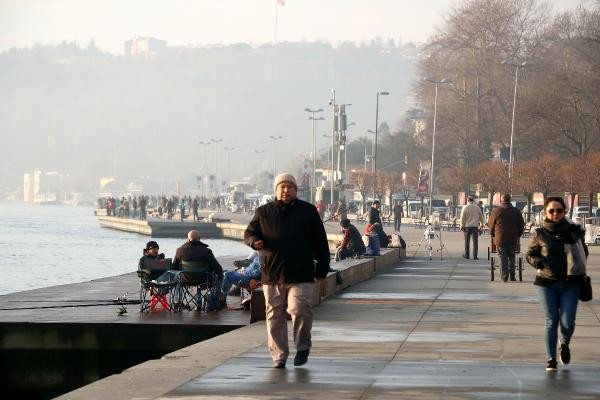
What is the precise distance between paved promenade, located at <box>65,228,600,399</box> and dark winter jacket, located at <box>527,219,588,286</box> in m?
0.86

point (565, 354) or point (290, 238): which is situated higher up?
point (290, 238)

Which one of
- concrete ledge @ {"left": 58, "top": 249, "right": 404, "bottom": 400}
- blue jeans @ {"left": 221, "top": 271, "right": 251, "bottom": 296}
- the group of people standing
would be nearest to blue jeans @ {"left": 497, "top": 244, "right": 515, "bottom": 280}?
blue jeans @ {"left": 221, "top": 271, "right": 251, "bottom": 296}

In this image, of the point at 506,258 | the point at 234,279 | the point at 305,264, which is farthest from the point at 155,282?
the point at 506,258

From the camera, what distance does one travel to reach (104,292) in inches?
1131

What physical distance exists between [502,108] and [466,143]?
4.38 meters

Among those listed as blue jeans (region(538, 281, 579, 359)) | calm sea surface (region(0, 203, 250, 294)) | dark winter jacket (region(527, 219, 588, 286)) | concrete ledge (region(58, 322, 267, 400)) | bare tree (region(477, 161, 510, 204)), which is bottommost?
calm sea surface (region(0, 203, 250, 294))

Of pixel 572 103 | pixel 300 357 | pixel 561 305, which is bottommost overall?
pixel 300 357

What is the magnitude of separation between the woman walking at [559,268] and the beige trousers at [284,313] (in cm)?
212

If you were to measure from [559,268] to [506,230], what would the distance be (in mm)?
15867

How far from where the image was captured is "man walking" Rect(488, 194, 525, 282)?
3006 cm

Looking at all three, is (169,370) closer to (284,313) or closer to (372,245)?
(284,313)

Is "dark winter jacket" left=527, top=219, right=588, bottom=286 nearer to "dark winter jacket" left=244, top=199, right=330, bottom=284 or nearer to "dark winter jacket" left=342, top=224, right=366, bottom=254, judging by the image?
"dark winter jacket" left=244, top=199, right=330, bottom=284

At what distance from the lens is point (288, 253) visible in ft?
47.3

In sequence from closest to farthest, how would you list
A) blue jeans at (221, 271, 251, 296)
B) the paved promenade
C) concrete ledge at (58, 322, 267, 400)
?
concrete ledge at (58, 322, 267, 400) → the paved promenade → blue jeans at (221, 271, 251, 296)
